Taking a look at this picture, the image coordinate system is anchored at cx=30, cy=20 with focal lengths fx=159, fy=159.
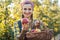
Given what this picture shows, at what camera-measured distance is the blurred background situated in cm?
211

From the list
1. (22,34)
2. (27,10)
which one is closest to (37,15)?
(27,10)

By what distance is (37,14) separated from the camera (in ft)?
6.92

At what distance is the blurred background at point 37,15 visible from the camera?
6.91 ft

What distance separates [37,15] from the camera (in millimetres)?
2109

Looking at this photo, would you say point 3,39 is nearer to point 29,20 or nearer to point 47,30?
point 29,20

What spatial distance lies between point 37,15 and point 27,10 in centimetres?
15

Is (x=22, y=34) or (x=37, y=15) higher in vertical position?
(x=37, y=15)

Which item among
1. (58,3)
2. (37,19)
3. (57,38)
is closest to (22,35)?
(37,19)

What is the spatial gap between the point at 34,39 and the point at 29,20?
0.26 metres

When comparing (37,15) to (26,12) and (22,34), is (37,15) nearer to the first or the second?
(26,12)

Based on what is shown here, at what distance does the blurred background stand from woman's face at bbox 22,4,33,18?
0.05 metres

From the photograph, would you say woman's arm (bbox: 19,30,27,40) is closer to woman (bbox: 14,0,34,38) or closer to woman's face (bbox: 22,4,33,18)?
woman (bbox: 14,0,34,38)

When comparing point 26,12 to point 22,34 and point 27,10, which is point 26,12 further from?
point 22,34

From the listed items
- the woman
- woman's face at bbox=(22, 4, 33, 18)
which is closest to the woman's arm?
the woman
